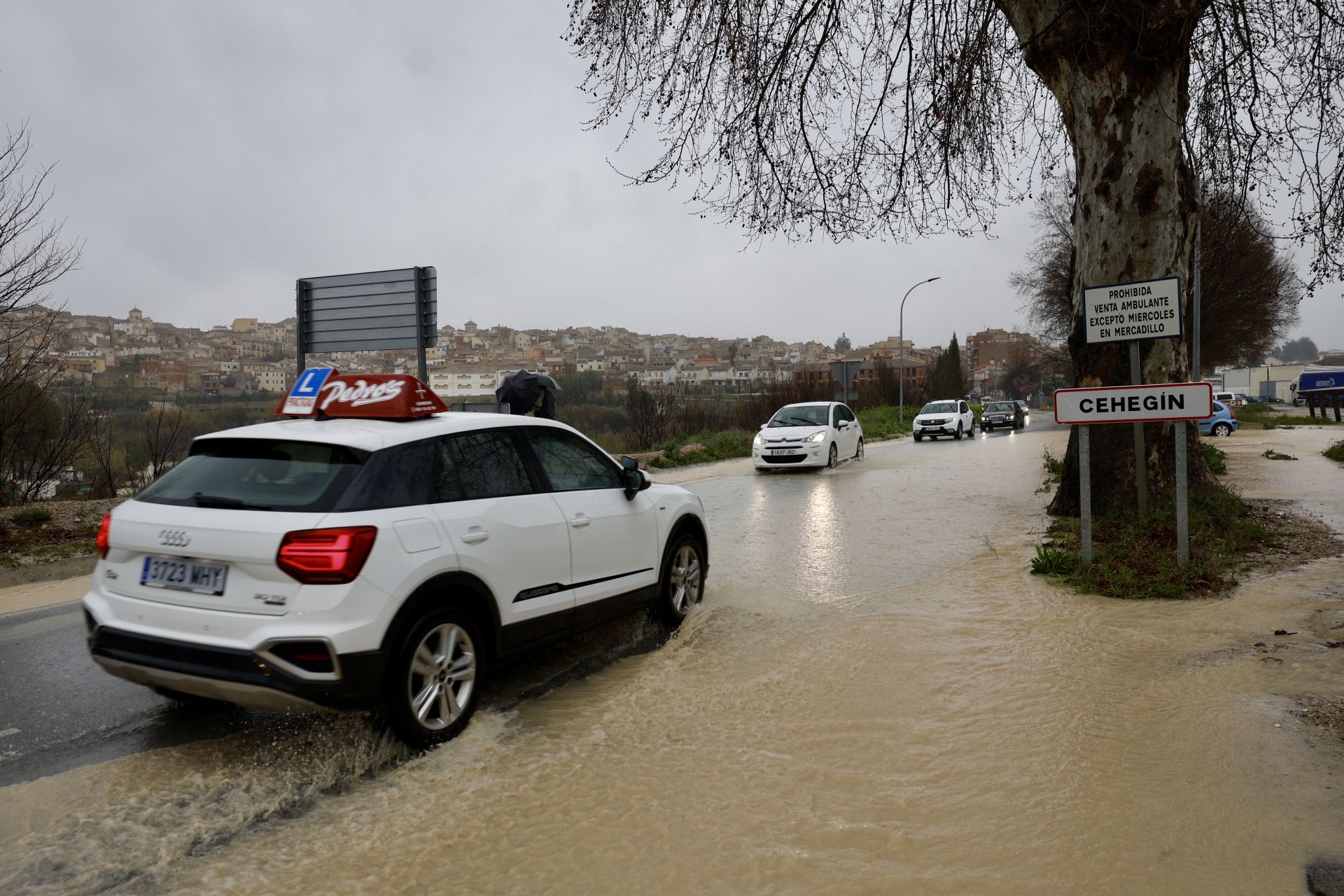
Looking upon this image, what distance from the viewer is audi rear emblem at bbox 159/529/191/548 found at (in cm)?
394

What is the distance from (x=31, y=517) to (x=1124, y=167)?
1314cm

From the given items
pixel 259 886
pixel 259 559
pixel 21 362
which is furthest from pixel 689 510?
pixel 21 362

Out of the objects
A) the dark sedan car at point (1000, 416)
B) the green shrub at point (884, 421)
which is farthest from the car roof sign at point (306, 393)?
the dark sedan car at point (1000, 416)

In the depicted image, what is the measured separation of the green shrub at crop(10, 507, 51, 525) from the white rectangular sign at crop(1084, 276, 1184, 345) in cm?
1193

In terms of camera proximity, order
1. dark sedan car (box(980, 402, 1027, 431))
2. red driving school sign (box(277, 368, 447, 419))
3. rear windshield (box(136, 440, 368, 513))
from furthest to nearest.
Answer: dark sedan car (box(980, 402, 1027, 431)) → red driving school sign (box(277, 368, 447, 419)) → rear windshield (box(136, 440, 368, 513))

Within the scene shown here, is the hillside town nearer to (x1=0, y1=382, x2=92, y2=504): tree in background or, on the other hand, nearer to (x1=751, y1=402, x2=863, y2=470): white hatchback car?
(x1=0, y1=382, x2=92, y2=504): tree in background

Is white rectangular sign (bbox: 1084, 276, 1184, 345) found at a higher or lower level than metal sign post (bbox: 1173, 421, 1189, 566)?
higher

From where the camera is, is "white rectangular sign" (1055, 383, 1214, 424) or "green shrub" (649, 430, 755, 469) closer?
"white rectangular sign" (1055, 383, 1214, 424)

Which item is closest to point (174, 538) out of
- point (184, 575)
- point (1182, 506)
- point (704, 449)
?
point (184, 575)

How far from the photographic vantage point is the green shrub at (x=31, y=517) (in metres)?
11.0

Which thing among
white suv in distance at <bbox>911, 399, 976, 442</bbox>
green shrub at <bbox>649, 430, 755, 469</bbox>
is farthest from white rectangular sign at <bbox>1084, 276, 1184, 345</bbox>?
white suv in distance at <bbox>911, 399, 976, 442</bbox>

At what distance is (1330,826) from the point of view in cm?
338

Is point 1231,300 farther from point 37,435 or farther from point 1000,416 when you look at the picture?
point 37,435

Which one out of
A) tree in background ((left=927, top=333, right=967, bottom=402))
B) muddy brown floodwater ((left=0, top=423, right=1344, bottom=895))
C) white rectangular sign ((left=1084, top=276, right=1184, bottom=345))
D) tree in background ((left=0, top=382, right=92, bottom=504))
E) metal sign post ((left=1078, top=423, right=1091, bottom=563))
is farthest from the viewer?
tree in background ((left=927, top=333, right=967, bottom=402))
